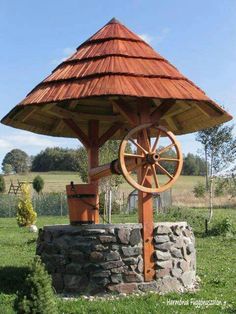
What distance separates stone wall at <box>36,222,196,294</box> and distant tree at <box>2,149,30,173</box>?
69.8m

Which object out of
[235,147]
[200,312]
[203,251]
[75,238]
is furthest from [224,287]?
[235,147]

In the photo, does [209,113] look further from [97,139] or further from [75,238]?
[75,238]

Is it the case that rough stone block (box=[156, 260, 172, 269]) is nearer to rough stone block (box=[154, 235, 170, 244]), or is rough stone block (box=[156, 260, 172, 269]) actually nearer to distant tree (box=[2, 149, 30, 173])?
rough stone block (box=[154, 235, 170, 244])

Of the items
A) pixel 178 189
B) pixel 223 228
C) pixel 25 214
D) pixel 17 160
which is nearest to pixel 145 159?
pixel 223 228

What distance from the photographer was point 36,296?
5.03 m

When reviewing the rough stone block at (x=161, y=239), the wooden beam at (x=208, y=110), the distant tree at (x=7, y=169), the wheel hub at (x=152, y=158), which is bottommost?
the rough stone block at (x=161, y=239)

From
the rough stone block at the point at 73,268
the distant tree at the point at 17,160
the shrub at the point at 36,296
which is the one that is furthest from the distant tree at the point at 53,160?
the shrub at the point at 36,296

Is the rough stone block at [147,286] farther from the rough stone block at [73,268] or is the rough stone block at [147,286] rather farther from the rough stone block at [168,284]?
the rough stone block at [73,268]

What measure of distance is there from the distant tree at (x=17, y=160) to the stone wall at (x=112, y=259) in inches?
2746

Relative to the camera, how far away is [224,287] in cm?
830

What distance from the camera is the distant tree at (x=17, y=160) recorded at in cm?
7931

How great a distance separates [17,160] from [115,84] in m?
77.5

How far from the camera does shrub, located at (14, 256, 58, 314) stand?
4.95 metres

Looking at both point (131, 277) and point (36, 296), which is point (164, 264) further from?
point (36, 296)
